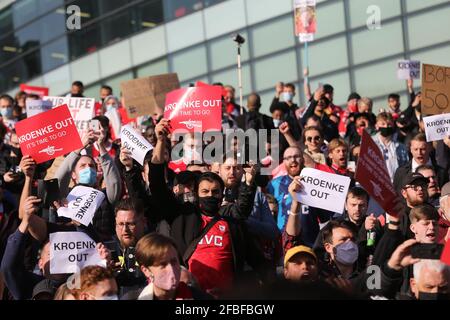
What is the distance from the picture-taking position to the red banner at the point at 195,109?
10445 mm

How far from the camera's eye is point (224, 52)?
27.2 metres

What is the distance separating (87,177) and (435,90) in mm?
3759

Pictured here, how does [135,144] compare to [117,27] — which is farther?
[117,27]

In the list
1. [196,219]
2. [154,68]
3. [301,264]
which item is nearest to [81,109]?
[196,219]

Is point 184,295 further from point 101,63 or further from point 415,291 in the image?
point 101,63

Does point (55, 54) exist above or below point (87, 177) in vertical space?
above

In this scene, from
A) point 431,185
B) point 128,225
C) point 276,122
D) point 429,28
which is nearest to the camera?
point 128,225

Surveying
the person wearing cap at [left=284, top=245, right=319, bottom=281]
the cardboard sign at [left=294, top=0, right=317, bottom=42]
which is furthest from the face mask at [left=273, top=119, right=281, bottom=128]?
the person wearing cap at [left=284, top=245, right=319, bottom=281]

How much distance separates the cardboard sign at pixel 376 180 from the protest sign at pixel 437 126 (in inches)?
84.7

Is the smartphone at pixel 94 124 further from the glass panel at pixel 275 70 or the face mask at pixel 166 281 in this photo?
the glass panel at pixel 275 70

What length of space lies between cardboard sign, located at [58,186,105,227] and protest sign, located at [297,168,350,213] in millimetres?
1696

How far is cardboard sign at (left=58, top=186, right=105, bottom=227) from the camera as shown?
27.8 feet

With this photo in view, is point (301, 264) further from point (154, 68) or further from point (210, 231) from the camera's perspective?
point (154, 68)
